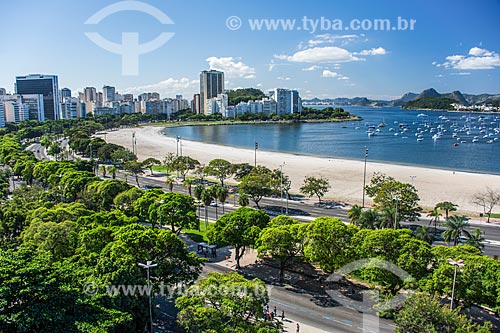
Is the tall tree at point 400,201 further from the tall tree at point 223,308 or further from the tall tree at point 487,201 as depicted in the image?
the tall tree at point 223,308

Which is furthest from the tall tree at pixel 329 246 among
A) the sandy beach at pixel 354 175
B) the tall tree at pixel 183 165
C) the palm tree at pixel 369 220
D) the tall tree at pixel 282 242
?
the tall tree at pixel 183 165

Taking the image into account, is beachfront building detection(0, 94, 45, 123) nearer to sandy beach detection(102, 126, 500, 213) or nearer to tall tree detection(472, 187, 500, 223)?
sandy beach detection(102, 126, 500, 213)

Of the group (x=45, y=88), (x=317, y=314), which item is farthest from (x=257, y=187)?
(x=45, y=88)

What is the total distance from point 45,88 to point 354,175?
542 ft

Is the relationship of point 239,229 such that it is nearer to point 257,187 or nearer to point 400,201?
point 257,187

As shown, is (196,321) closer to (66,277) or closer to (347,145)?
(66,277)

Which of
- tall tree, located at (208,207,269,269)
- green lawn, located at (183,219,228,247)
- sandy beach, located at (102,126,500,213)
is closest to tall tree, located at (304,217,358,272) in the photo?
tall tree, located at (208,207,269,269)

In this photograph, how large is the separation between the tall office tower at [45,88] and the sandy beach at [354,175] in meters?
107

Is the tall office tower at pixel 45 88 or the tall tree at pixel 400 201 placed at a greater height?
the tall office tower at pixel 45 88

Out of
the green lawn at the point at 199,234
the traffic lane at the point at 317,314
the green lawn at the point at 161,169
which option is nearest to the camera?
the traffic lane at the point at 317,314

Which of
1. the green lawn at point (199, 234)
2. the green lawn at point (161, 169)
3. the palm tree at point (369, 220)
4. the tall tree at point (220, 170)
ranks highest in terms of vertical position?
the tall tree at point (220, 170)

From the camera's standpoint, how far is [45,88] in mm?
183125

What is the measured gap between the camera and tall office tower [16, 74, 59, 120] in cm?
18038

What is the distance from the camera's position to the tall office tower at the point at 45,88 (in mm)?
180375
